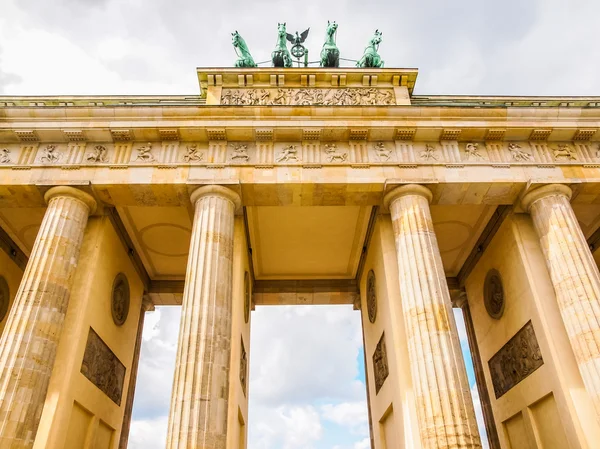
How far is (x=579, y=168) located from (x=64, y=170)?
48.8ft

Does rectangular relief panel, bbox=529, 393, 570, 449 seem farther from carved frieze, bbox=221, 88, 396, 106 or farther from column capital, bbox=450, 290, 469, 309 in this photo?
carved frieze, bbox=221, 88, 396, 106

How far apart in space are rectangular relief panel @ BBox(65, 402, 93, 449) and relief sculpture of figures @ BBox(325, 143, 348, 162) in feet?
31.1

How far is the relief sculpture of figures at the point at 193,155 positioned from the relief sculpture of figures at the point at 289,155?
2292 mm

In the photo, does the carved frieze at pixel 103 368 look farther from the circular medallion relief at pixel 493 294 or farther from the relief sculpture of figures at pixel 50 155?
the circular medallion relief at pixel 493 294

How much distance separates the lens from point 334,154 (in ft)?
42.2

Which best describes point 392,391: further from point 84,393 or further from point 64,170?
point 64,170

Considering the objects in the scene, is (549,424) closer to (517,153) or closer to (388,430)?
(388,430)

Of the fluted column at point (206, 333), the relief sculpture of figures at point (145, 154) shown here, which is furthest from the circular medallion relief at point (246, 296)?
the relief sculpture of figures at point (145, 154)

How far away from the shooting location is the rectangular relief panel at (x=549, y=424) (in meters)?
10.9

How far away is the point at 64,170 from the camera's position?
484 inches

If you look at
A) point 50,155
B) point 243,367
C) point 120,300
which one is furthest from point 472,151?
point 50,155

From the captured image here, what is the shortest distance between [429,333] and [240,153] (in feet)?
23.5

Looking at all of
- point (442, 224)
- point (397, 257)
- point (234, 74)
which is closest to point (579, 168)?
point (442, 224)

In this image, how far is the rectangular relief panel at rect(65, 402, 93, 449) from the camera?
10938 millimetres
